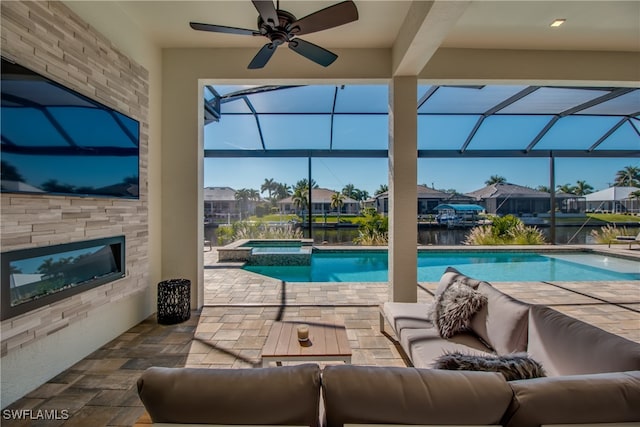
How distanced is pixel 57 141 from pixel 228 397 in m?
2.36

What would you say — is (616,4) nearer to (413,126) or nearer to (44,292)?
(413,126)

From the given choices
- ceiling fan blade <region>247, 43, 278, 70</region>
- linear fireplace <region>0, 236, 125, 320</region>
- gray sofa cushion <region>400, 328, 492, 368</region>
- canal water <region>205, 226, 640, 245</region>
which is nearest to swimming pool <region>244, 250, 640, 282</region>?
canal water <region>205, 226, 640, 245</region>

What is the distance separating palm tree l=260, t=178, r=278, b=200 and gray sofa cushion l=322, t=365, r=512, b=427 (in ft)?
27.1

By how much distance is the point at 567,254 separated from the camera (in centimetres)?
797

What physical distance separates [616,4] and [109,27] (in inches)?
207

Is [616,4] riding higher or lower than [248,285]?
higher

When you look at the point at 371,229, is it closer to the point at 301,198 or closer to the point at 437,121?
the point at 301,198

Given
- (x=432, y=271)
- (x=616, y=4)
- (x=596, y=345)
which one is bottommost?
(x=432, y=271)

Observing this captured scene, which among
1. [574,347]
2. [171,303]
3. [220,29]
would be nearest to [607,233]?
[574,347]

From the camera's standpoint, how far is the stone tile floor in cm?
206

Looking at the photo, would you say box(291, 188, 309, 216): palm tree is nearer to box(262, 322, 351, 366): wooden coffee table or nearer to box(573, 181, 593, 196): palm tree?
box(262, 322, 351, 366): wooden coffee table

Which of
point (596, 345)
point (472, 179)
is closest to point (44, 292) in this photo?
point (596, 345)

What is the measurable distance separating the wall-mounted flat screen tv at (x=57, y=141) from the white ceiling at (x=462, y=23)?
1.35m

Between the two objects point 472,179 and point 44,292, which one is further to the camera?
point 472,179
